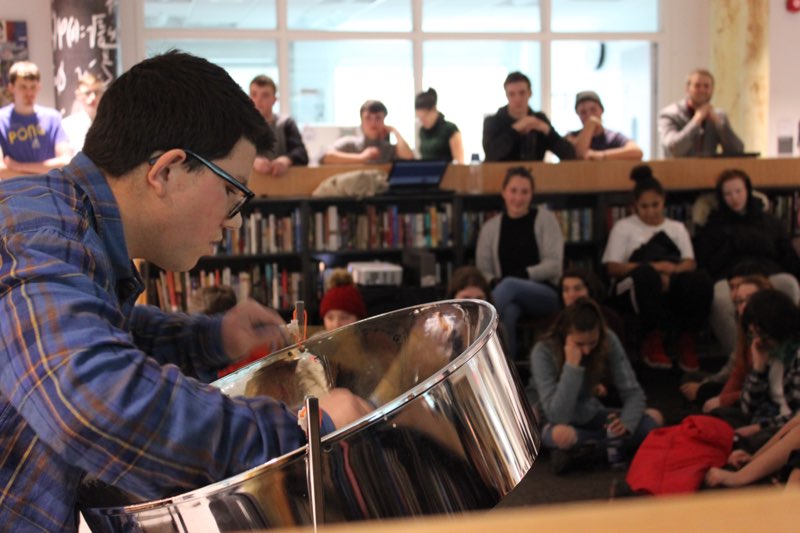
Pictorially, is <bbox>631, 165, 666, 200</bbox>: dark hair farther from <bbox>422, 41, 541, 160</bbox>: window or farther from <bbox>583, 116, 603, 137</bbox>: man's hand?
<bbox>422, 41, 541, 160</bbox>: window

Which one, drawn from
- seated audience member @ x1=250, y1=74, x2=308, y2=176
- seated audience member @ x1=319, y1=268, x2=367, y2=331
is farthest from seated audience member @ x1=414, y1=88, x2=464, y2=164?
seated audience member @ x1=319, y1=268, x2=367, y2=331

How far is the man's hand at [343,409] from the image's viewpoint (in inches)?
33.1

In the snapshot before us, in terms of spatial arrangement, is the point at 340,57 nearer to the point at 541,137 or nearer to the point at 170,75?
the point at 541,137

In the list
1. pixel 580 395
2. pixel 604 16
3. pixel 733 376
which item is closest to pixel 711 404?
pixel 733 376

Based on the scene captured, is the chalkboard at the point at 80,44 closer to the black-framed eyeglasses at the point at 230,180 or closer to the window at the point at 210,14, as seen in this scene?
the window at the point at 210,14

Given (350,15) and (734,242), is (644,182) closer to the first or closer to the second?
(734,242)

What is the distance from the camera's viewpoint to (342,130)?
7906 millimetres

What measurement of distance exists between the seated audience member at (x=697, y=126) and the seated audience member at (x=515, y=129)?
817 mm

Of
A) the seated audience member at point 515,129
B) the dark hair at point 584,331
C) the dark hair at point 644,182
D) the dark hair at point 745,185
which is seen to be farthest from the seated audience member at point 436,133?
the dark hair at point 584,331

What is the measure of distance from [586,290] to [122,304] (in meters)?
3.80

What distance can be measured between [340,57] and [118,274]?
23.6 feet

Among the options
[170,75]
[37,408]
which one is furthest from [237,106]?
[37,408]

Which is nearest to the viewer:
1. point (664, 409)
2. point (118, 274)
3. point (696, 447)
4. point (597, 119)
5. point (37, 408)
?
point (37, 408)

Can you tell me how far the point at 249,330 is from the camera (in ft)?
3.74
